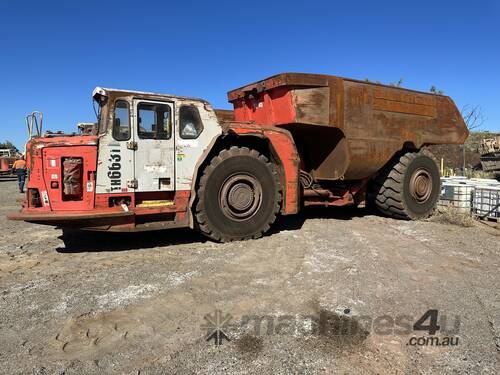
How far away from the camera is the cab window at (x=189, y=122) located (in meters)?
5.86

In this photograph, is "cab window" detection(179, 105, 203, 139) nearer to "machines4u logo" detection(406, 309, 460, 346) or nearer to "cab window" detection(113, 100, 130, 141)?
"cab window" detection(113, 100, 130, 141)

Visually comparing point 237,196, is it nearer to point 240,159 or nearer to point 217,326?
point 240,159

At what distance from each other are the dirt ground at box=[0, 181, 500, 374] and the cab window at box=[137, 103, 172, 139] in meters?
1.61

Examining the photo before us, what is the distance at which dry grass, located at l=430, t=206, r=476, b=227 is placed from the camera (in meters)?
7.97

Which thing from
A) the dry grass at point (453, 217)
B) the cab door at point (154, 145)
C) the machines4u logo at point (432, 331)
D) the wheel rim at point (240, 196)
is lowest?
the machines4u logo at point (432, 331)

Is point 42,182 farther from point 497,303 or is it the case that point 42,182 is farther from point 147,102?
point 497,303

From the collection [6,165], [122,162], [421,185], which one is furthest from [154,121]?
[6,165]

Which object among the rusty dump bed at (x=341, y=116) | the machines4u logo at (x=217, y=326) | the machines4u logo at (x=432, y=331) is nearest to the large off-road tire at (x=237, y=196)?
the rusty dump bed at (x=341, y=116)

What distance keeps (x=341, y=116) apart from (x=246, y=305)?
436 cm

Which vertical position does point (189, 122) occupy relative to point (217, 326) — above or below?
above

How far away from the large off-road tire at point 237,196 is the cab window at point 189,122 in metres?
0.47

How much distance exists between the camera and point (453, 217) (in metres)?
8.27

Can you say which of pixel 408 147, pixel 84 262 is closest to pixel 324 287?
pixel 84 262

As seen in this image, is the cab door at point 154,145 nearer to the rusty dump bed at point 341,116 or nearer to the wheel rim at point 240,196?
the wheel rim at point 240,196
